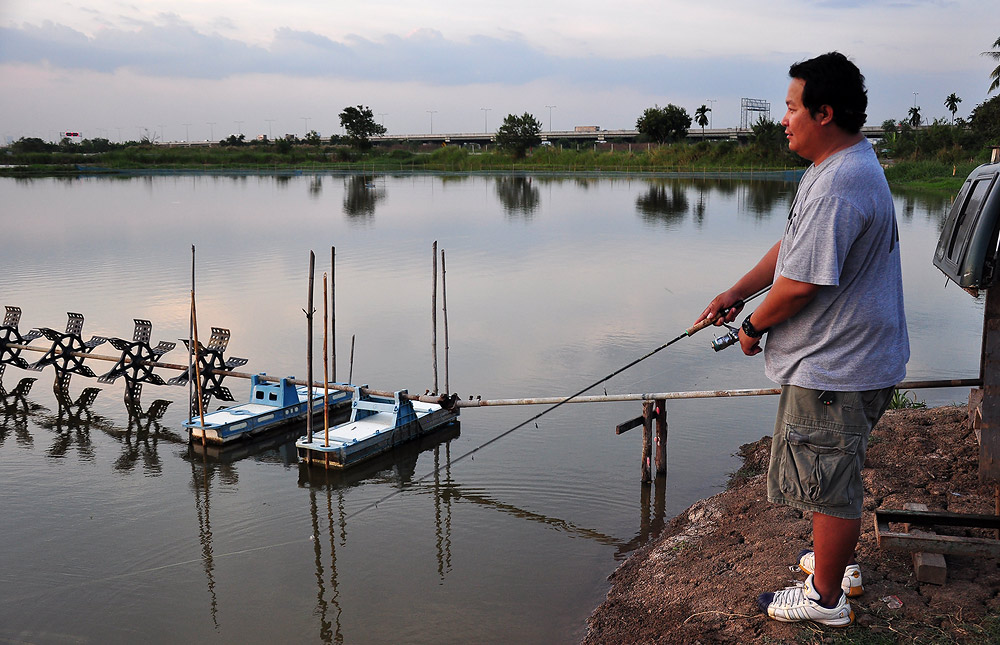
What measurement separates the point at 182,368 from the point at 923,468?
9.24 m

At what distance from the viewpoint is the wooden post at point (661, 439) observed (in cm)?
788

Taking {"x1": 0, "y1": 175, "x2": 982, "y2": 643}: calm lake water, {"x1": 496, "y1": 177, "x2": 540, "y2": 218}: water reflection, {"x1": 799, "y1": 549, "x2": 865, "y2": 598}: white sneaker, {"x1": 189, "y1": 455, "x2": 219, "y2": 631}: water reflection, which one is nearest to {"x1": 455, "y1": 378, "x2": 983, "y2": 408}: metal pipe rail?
{"x1": 0, "y1": 175, "x2": 982, "y2": 643}: calm lake water

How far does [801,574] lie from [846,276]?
5.87ft

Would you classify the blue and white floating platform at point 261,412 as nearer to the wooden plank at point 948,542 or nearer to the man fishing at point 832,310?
the wooden plank at point 948,542

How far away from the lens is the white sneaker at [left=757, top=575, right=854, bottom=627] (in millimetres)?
3529

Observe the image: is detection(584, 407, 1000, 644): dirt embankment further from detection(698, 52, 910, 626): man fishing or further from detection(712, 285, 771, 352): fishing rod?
detection(712, 285, 771, 352): fishing rod

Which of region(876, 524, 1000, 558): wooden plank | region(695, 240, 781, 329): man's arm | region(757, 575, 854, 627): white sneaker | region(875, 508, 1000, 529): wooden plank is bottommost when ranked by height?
region(757, 575, 854, 627): white sneaker

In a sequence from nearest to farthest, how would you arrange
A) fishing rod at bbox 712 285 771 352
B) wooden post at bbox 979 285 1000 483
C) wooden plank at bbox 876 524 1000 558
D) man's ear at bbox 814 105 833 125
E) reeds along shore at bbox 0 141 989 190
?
man's ear at bbox 814 105 833 125 < fishing rod at bbox 712 285 771 352 < wooden plank at bbox 876 524 1000 558 < wooden post at bbox 979 285 1000 483 < reeds along shore at bbox 0 141 989 190

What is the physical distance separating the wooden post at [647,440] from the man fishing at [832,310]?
4311 mm

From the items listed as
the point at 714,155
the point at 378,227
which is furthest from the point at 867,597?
the point at 714,155

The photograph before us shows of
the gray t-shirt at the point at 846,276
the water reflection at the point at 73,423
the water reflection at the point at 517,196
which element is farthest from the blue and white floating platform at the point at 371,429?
the water reflection at the point at 517,196

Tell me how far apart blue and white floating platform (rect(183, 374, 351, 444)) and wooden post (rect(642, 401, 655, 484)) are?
13.2 ft

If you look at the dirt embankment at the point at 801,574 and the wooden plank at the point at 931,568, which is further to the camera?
the wooden plank at the point at 931,568

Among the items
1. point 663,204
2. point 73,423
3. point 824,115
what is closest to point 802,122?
point 824,115
